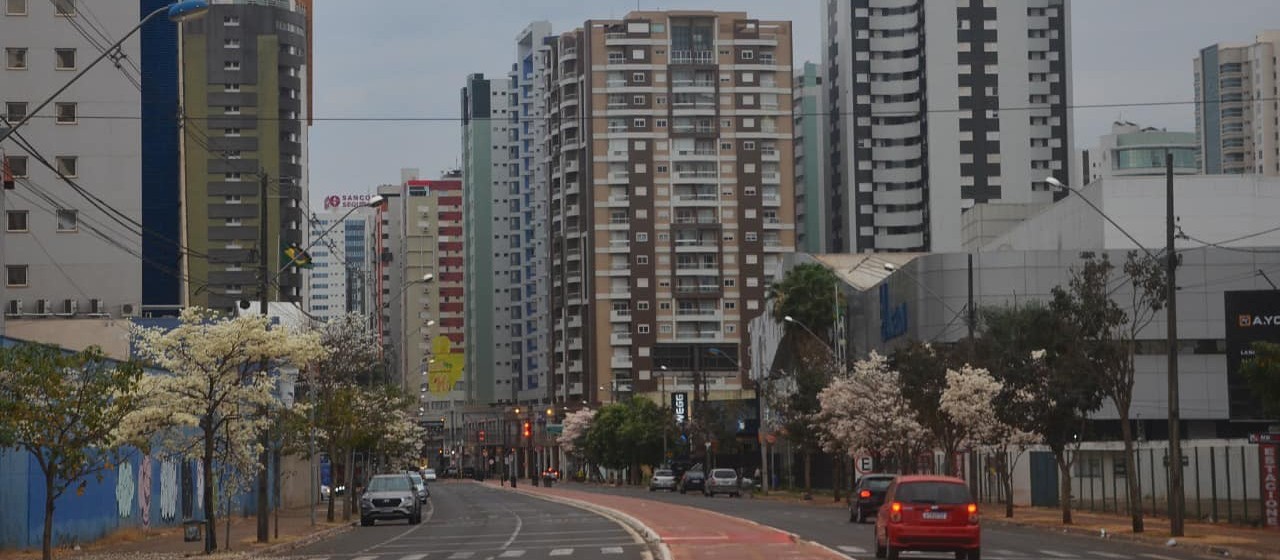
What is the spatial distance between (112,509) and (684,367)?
4169 inches

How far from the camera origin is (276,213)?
139375 millimetres

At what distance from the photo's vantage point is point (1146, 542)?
39.6m

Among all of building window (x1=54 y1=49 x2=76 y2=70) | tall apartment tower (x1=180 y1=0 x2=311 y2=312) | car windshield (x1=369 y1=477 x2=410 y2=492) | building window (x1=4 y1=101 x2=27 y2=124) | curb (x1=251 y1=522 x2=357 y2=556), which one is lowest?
curb (x1=251 y1=522 x2=357 y2=556)

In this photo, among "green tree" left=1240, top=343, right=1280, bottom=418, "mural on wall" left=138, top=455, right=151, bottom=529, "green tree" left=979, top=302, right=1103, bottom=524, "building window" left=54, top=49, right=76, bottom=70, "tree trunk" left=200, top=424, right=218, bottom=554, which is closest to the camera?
"tree trunk" left=200, top=424, right=218, bottom=554

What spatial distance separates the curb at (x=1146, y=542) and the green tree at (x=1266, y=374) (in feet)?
10.5

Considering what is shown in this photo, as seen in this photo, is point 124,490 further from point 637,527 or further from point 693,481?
point 693,481

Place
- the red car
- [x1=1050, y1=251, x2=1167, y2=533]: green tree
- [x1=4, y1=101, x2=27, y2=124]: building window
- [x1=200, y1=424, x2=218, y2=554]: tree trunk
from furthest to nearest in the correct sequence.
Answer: [x1=4, y1=101, x2=27, y2=124]: building window
[x1=1050, y1=251, x2=1167, y2=533]: green tree
[x1=200, y1=424, x2=218, y2=554]: tree trunk
the red car

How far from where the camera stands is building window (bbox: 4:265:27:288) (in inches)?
3196

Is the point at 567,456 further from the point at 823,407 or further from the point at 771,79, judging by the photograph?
the point at 823,407

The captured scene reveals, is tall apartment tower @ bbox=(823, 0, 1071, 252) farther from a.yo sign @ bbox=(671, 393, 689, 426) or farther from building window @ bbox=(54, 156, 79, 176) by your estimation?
building window @ bbox=(54, 156, 79, 176)

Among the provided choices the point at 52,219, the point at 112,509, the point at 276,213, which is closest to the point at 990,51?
the point at 276,213

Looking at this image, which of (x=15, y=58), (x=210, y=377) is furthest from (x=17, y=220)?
(x=210, y=377)

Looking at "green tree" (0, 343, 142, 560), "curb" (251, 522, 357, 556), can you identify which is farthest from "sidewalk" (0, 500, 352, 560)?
"green tree" (0, 343, 142, 560)

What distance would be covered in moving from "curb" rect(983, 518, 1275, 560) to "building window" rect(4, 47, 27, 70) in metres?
50.6
